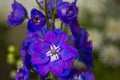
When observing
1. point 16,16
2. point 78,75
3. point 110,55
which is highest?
point 16,16

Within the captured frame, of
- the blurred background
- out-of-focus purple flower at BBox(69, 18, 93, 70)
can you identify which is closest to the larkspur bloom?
the blurred background

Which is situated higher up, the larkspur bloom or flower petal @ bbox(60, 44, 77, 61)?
flower petal @ bbox(60, 44, 77, 61)

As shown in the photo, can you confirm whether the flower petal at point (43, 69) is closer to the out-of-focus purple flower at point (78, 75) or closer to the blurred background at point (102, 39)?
the out-of-focus purple flower at point (78, 75)

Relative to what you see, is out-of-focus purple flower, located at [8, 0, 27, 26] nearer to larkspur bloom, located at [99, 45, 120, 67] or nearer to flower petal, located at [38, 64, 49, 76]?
flower petal, located at [38, 64, 49, 76]

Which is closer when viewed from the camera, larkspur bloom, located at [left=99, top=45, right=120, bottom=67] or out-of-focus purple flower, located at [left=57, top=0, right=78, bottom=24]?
out-of-focus purple flower, located at [left=57, top=0, right=78, bottom=24]

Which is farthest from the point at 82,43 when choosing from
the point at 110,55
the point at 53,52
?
the point at 110,55

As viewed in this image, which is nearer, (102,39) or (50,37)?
(50,37)

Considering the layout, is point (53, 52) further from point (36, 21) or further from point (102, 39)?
point (102, 39)

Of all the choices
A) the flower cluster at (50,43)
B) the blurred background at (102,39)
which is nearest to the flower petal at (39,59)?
the flower cluster at (50,43)

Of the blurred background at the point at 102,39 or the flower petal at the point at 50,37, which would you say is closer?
the flower petal at the point at 50,37
